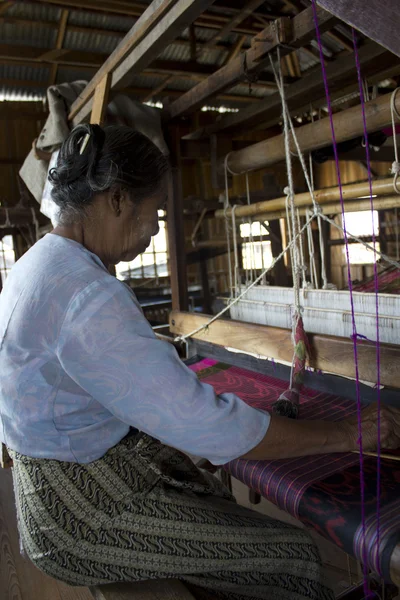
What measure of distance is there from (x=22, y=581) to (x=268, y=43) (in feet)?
7.35

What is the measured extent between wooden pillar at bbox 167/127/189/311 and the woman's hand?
1.82 metres

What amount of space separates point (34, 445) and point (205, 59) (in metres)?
8.13

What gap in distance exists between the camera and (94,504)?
1.18 m

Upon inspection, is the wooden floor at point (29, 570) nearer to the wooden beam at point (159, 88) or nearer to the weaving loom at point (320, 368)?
the weaving loom at point (320, 368)

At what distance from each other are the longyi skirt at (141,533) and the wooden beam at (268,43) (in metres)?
1.43

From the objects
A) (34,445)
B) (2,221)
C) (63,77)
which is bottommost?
(34,445)

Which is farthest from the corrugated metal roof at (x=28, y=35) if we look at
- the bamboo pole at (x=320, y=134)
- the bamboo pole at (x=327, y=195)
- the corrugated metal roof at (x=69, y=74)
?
the bamboo pole at (x=327, y=195)

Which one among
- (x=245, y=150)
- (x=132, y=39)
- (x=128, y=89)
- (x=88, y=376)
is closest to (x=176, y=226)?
(x=245, y=150)

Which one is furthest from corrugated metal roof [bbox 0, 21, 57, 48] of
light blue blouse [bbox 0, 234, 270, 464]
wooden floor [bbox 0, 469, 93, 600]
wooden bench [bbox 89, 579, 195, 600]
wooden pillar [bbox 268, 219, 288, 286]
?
wooden bench [bbox 89, 579, 195, 600]

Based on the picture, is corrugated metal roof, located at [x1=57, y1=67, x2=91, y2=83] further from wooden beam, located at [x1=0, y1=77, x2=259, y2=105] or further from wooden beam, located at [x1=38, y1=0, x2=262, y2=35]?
wooden beam, located at [x1=38, y1=0, x2=262, y2=35]

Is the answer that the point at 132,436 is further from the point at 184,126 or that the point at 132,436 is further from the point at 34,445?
the point at 184,126

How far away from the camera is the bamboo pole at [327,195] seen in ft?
6.70

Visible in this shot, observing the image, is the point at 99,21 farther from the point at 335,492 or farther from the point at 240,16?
the point at 335,492

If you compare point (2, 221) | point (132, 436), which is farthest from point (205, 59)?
point (132, 436)
